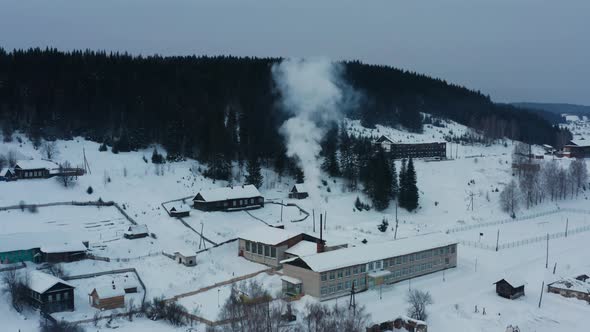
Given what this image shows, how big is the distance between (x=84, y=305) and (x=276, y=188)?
92.7ft

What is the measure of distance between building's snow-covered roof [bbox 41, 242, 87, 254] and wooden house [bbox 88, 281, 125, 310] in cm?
594

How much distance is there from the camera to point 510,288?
31.9 m

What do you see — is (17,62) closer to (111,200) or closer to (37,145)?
(37,145)

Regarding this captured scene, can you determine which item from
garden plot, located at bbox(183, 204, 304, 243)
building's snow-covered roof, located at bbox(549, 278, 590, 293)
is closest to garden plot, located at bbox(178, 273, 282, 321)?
garden plot, located at bbox(183, 204, 304, 243)

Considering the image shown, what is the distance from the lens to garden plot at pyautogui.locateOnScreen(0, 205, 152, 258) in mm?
37344

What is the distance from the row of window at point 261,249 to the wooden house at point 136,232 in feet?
24.0

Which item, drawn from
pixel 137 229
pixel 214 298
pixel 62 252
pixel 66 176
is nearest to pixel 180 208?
pixel 137 229

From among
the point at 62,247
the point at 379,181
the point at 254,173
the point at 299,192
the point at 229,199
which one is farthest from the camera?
the point at 254,173

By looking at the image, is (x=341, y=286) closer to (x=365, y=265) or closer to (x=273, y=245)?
(x=365, y=265)

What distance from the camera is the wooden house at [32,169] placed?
48156 mm

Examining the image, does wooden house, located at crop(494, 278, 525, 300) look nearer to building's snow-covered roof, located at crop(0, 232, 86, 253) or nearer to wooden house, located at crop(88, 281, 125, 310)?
wooden house, located at crop(88, 281, 125, 310)

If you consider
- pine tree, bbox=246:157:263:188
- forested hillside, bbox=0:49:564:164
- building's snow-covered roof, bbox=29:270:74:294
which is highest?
forested hillside, bbox=0:49:564:164

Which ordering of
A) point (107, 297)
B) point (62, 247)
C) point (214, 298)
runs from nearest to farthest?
1. point (107, 297)
2. point (214, 298)
3. point (62, 247)

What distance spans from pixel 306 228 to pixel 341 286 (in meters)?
13.6
